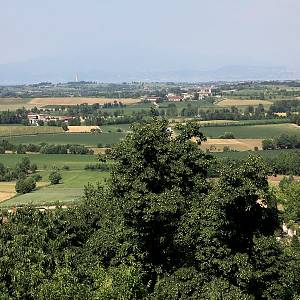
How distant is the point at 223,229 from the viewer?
625 inches

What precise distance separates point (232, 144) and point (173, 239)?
2330 inches

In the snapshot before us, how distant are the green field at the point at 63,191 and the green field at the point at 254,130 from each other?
27.8m

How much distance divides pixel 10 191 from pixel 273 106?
260 feet

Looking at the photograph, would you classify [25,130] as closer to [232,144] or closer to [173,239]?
[232,144]

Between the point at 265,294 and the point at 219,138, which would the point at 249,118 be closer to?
the point at 219,138

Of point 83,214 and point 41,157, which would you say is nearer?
point 83,214

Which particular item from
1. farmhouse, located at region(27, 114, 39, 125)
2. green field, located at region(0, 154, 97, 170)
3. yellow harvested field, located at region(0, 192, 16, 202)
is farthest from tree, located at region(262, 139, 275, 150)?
farmhouse, located at region(27, 114, 39, 125)

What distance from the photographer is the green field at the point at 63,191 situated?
4797 cm

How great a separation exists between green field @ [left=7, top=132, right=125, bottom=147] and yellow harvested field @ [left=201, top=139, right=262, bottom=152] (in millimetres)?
13107

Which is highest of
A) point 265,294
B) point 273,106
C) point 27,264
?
point 27,264

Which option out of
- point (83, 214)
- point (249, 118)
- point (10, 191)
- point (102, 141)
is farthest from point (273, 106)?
point (83, 214)

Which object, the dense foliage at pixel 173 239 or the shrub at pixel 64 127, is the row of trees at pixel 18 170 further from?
the dense foliage at pixel 173 239

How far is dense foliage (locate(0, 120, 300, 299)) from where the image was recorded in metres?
15.5

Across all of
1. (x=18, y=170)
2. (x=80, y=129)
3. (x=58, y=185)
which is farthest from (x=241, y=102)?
(x=58, y=185)
